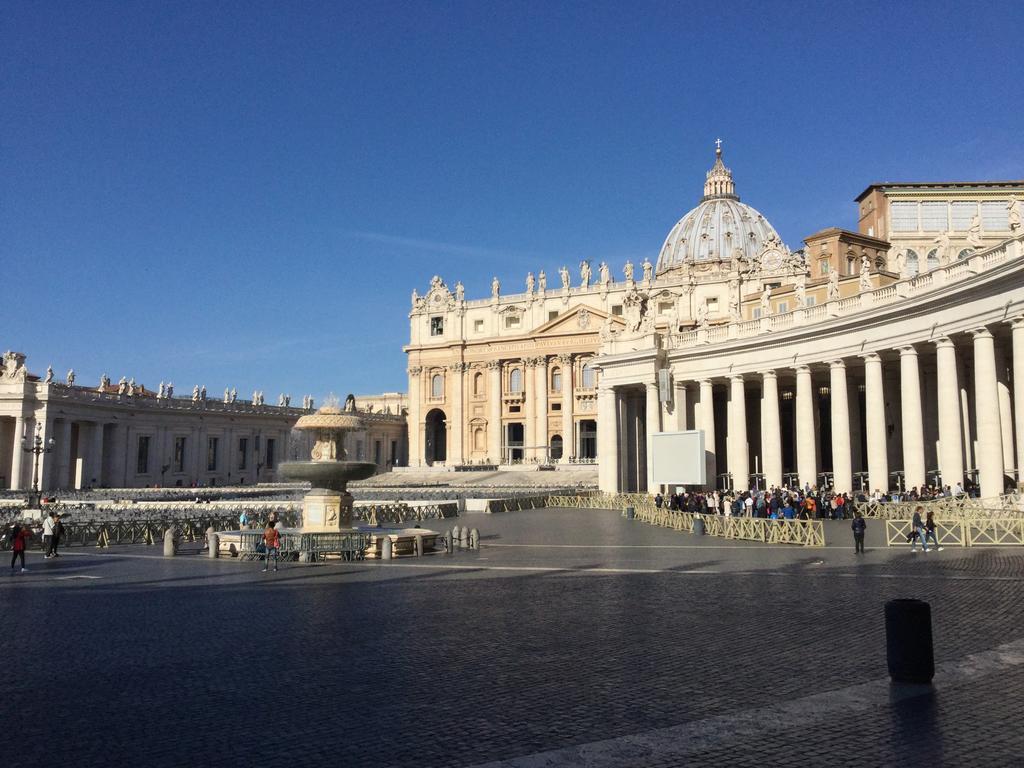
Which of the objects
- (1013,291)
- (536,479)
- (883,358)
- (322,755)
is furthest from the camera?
(536,479)

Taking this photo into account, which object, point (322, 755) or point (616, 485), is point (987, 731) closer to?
point (322, 755)

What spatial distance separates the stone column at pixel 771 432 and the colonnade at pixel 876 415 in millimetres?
42

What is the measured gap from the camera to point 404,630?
11125mm

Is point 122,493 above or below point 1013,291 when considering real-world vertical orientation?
below

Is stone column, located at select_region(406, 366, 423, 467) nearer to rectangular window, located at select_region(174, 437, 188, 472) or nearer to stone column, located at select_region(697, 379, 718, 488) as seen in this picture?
rectangular window, located at select_region(174, 437, 188, 472)

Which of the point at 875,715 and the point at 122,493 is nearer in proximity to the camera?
the point at 875,715

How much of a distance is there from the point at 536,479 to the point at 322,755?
196 ft

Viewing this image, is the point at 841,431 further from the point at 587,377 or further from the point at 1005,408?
the point at 587,377

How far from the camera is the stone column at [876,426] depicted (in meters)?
29.8

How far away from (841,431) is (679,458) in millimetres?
6627

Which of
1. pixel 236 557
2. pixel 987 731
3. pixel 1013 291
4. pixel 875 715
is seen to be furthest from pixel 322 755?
pixel 1013 291

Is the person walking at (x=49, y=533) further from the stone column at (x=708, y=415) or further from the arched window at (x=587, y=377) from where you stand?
the arched window at (x=587, y=377)

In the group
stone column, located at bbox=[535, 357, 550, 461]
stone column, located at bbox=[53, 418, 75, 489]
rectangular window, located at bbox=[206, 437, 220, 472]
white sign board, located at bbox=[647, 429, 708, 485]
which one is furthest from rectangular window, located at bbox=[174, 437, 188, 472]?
white sign board, located at bbox=[647, 429, 708, 485]

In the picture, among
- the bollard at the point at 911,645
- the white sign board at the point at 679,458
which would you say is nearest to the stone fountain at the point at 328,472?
the white sign board at the point at 679,458
